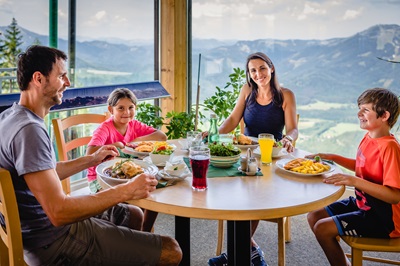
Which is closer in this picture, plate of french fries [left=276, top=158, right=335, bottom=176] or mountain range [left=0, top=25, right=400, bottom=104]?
plate of french fries [left=276, top=158, right=335, bottom=176]

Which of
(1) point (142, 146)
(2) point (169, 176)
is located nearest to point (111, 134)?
(1) point (142, 146)

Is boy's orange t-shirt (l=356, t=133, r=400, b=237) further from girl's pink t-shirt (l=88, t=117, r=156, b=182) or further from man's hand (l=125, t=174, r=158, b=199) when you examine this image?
girl's pink t-shirt (l=88, t=117, r=156, b=182)

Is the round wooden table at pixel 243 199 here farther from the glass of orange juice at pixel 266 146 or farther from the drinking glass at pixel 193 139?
the drinking glass at pixel 193 139

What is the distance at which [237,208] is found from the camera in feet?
4.76

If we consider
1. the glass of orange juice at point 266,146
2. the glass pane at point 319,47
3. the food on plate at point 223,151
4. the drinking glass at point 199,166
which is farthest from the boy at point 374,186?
the glass pane at point 319,47

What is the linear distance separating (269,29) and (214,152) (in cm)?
237

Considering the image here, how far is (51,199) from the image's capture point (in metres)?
1.41

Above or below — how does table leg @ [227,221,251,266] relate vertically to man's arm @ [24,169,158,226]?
below

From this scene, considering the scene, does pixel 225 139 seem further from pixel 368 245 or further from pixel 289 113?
pixel 368 245

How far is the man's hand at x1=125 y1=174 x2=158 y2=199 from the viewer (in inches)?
61.0

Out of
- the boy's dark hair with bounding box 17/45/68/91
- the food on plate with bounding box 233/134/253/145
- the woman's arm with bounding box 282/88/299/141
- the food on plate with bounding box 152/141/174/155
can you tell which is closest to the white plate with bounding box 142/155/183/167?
the food on plate with bounding box 152/141/174/155

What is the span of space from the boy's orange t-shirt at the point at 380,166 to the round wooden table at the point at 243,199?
0.19 metres

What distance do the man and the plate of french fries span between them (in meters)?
0.61

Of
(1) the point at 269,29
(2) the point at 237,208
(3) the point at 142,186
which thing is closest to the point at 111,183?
(3) the point at 142,186
